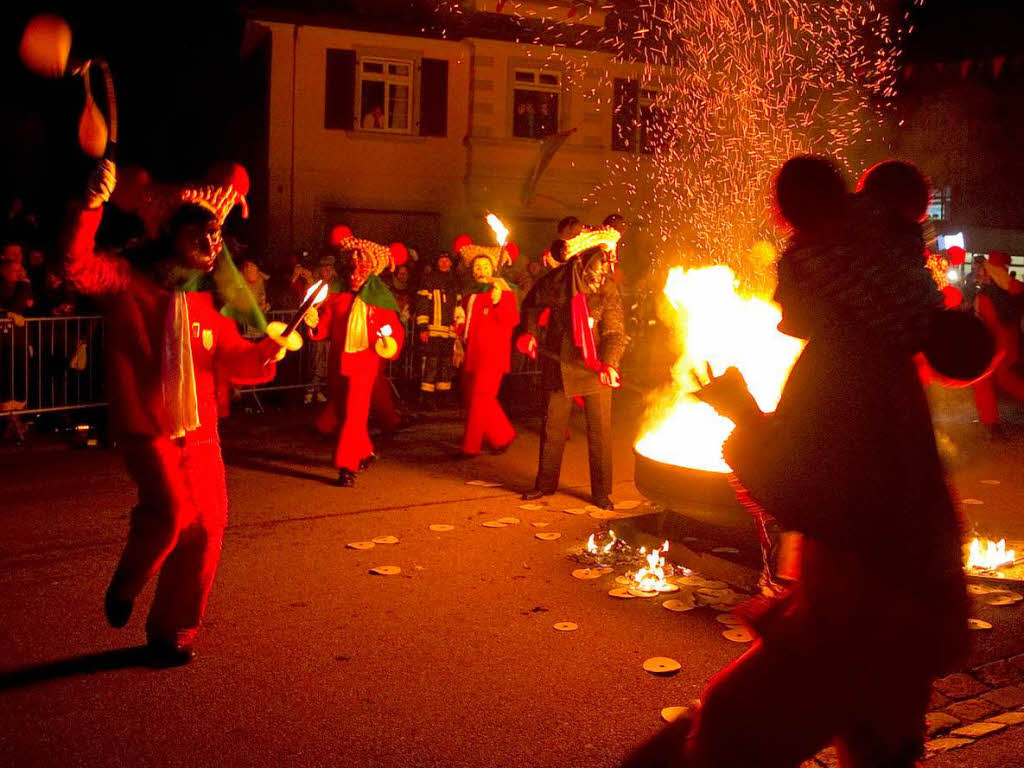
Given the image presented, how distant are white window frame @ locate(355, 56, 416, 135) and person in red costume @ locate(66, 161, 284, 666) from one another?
65.4 ft

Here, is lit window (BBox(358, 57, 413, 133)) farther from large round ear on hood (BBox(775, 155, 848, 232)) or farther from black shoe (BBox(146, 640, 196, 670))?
large round ear on hood (BBox(775, 155, 848, 232))

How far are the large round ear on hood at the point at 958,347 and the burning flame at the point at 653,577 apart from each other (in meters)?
3.37

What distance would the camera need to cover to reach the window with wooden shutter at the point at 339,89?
2330 cm

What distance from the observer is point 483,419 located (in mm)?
10047

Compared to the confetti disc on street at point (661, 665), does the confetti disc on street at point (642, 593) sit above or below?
above

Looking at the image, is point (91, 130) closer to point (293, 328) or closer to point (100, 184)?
point (100, 184)

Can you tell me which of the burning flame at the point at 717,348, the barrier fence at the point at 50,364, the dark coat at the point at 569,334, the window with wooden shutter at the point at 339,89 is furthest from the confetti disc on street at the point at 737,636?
the window with wooden shutter at the point at 339,89

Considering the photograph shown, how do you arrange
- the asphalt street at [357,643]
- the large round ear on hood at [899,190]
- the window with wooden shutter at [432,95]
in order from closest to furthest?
the large round ear on hood at [899,190], the asphalt street at [357,643], the window with wooden shutter at [432,95]

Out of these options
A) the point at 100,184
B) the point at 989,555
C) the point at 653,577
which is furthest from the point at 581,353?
the point at 100,184

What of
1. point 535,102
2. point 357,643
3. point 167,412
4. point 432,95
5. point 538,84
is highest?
point 538,84

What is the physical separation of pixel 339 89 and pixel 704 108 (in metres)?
9.32

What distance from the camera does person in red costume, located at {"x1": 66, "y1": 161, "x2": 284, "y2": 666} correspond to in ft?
14.8

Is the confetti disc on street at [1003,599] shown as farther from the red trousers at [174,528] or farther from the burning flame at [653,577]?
the red trousers at [174,528]

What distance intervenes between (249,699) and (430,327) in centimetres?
1027
